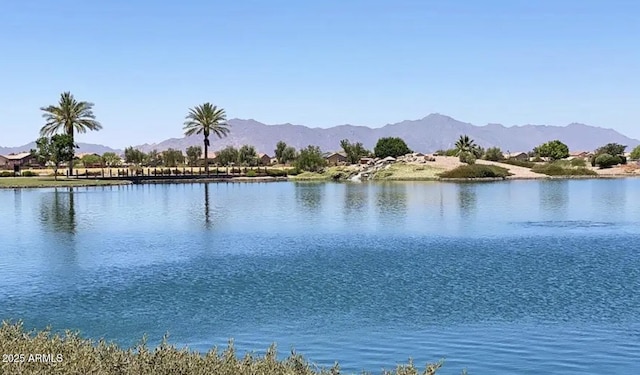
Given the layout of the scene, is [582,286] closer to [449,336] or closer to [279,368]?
[449,336]

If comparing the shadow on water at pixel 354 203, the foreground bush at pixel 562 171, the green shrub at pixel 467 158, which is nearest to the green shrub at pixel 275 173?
the green shrub at pixel 467 158

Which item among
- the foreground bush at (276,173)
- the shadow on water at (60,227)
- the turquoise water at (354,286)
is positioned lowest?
the turquoise water at (354,286)

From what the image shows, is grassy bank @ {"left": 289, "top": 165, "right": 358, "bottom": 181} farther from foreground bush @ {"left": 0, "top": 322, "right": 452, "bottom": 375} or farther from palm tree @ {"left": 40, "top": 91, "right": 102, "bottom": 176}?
foreground bush @ {"left": 0, "top": 322, "right": 452, "bottom": 375}

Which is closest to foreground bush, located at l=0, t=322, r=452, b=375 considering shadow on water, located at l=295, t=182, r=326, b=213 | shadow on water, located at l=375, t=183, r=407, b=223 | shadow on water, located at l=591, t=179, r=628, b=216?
shadow on water, located at l=375, t=183, r=407, b=223

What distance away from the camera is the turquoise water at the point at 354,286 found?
65.8 ft

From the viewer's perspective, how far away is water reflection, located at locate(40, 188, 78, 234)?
54062mm

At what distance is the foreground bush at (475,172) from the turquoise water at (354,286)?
276ft

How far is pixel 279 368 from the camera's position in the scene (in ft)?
41.1

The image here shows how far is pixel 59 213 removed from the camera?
2623 inches

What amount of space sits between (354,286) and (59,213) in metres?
46.3

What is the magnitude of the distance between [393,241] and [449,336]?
23.1 meters

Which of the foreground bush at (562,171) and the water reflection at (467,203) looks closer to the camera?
the water reflection at (467,203)

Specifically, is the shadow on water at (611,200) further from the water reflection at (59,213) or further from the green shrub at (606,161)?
the green shrub at (606,161)

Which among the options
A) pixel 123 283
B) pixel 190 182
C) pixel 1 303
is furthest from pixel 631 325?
pixel 190 182
